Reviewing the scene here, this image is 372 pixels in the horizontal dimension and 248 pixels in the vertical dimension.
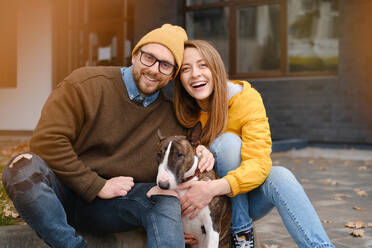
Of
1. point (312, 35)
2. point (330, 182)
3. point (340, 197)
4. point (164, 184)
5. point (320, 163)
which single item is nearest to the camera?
point (164, 184)

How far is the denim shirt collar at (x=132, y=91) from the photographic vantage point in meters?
2.74

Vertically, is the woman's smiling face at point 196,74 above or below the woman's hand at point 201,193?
above

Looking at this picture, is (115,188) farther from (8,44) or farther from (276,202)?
(8,44)

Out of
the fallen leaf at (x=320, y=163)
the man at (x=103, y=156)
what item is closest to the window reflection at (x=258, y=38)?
the fallen leaf at (x=320, y=163)

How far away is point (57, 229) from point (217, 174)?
1094 millimetres

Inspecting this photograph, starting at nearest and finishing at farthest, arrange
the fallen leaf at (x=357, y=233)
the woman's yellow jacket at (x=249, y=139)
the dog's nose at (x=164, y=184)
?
1. the dog's nose at (x=164, y=184)
2. the woman's yellow jacket at (x=249, y=139)
3. the fallen leaf at (x=357, y=233)

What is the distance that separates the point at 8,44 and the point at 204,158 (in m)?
9.77

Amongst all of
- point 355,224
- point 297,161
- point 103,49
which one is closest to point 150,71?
point 355,224

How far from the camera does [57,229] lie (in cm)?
222

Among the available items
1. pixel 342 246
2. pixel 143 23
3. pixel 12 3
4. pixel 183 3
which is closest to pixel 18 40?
pixel 12 3

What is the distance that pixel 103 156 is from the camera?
2.68 metres

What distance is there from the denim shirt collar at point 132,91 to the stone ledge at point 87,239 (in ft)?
2.74

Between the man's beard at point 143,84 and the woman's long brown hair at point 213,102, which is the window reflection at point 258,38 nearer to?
the woman's long brown hair at point 213,102

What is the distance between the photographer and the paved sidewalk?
347cm
